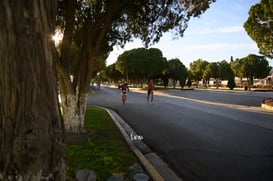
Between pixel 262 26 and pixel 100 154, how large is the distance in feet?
57.6

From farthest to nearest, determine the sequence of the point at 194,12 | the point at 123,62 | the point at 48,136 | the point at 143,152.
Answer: the point at 123,62
the point at 194,12
the point at 143,152
the point at 48,136

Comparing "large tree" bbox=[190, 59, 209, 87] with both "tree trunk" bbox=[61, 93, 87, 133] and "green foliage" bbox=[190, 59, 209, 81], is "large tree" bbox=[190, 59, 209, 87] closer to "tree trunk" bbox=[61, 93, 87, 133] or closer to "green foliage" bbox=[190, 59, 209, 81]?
"green foliage" bbox=[190, 59, 209, 81]

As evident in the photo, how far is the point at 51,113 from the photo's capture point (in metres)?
2.66

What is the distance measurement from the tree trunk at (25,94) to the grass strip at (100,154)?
1.94m

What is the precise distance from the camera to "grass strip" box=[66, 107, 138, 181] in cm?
473

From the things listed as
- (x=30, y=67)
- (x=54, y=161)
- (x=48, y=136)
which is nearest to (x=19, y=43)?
(x=30, y=67)

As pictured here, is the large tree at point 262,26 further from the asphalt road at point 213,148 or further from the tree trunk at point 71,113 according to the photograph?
the tree trunk at point 71,113

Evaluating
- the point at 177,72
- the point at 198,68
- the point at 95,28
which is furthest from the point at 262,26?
the point at 198,68

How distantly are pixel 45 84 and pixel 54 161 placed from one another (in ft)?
2.45

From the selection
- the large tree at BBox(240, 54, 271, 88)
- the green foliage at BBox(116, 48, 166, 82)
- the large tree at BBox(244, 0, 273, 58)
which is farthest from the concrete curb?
the large tree at BBox(240, 54, 271, 88)

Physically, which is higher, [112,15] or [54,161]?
[112,15]

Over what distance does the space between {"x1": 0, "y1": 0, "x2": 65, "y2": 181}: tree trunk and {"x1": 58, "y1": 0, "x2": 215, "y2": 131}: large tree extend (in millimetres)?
4580

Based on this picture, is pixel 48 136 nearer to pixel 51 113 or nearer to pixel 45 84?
pixel 51 113

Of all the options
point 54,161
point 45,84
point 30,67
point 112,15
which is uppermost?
point 112,15
